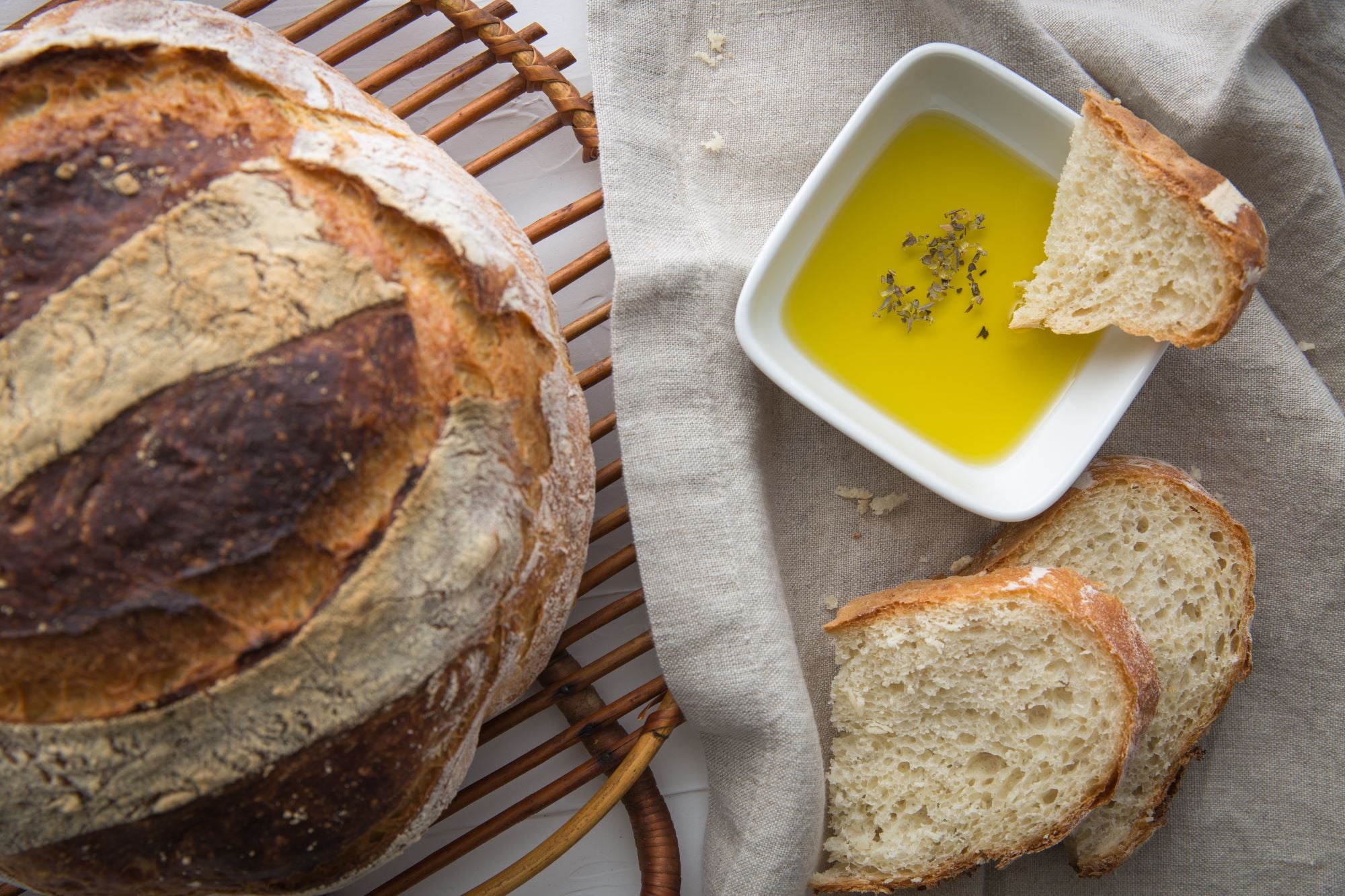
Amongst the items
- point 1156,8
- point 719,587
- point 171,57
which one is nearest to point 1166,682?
point 719,587

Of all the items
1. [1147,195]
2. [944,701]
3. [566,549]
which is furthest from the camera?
[944,701]

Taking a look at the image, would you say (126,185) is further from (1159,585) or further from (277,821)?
(1159,585)

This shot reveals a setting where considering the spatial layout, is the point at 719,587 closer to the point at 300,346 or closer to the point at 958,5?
the point at 300,346

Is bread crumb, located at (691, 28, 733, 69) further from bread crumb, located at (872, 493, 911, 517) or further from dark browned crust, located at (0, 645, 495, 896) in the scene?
dark browned crust, located at (0, 645, 495, 896)

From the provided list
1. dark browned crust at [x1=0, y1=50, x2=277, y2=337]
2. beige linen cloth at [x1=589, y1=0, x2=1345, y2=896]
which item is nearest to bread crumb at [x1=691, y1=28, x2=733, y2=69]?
beige linen cloth at [x1=589, y1=0, x2=1345, y2=896]

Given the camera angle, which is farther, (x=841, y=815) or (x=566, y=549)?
(x=841, y=815)

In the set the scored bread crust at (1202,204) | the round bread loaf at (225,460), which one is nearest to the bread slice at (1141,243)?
the scored bread crust at (1202,204)

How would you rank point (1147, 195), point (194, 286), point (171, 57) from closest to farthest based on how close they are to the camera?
point (194, 286) < point (171, 57) < point (1147, 195)
